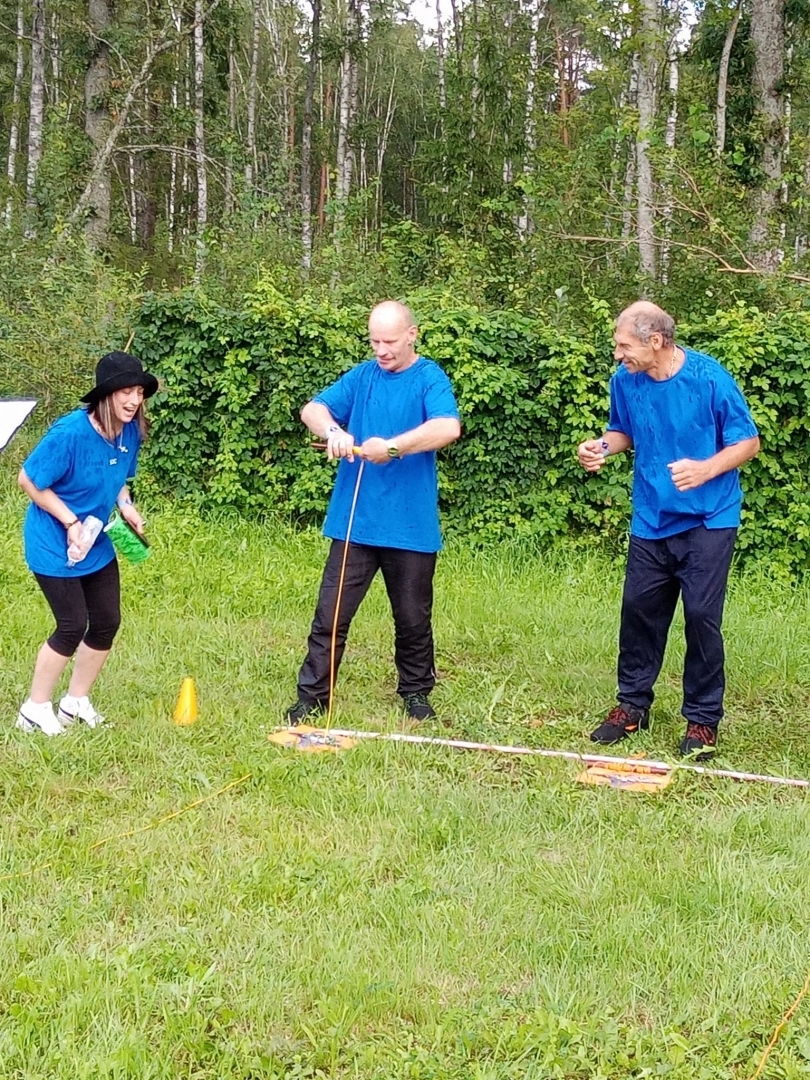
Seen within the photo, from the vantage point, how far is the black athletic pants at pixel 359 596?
487cm

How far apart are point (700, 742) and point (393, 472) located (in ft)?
6.20

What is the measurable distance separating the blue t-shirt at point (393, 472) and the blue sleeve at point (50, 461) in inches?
49.1

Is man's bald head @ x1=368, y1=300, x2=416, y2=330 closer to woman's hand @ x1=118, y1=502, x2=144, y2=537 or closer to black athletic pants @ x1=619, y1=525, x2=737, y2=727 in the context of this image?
woman's hand @ x1=118, y1=502, x2=144, y2=537

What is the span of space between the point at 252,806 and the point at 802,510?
5.63 metres

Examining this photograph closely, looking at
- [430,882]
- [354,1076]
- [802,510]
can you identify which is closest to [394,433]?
[430,882]

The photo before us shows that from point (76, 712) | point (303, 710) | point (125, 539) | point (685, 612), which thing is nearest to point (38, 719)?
point (76, 712)

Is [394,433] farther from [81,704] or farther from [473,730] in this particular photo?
[81,704]

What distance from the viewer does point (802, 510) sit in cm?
791

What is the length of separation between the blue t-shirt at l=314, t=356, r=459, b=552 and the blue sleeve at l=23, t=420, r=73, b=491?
4.09ft

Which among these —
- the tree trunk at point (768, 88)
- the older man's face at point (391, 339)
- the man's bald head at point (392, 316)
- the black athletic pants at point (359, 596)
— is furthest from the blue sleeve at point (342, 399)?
the tree trunk at point (768, 88)

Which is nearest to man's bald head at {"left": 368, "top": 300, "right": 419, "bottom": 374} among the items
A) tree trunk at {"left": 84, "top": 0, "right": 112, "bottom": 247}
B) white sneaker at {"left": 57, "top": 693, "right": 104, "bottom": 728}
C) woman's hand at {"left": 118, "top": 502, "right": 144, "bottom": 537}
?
woman's hand at {"left": 118, "top": 502, "right": 144, "bottom": 537}

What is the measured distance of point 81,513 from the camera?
14.3 ft

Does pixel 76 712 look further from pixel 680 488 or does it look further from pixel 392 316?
pixel 680 488

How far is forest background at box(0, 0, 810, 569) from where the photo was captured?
840 centimetres
